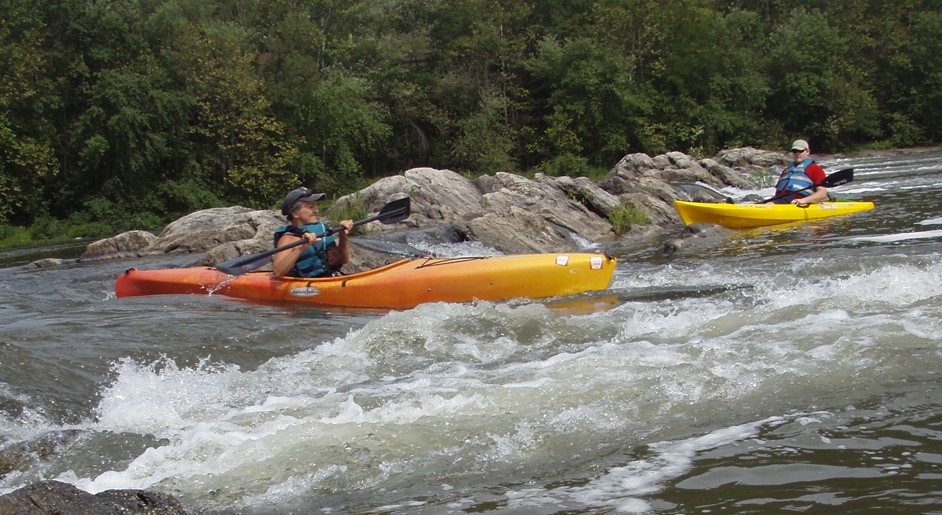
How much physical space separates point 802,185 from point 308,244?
7253 millimetres

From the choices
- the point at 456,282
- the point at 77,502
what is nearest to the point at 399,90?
the point at 456,282

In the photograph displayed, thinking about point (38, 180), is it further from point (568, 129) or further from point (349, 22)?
point (568, 129)

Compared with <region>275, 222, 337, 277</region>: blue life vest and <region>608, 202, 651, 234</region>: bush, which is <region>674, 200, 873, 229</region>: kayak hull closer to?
<region>608, 202, 651, 234</region>: bush

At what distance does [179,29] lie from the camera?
24266 mm

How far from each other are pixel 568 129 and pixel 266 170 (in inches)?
414

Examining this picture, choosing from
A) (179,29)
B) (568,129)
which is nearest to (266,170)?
(179,29)

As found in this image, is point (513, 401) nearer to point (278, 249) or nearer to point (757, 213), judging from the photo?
point (278, 249)

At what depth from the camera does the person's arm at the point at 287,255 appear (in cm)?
672

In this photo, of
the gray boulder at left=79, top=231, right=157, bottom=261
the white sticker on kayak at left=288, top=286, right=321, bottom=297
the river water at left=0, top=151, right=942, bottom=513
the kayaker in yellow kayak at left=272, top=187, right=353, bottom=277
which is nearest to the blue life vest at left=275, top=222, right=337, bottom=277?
the kayaker in yellow kayak at left=272, top=187, right=353, bottom=277

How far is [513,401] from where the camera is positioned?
350 cm

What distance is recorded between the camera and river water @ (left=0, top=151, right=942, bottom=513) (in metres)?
2.58

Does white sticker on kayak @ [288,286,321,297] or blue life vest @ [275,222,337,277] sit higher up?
blue life vest @ [275,222,337,277]

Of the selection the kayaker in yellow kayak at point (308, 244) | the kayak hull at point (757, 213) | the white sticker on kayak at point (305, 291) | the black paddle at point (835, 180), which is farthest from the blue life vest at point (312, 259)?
the black paddle at point (835, 180)

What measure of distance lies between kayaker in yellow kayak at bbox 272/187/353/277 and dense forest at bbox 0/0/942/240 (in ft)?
53.1
